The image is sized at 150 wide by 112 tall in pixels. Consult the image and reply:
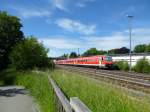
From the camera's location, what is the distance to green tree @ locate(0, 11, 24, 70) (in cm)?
6116

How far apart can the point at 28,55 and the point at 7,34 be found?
81.9ft

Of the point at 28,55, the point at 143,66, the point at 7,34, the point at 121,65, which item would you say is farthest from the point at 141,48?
the point at 28,55

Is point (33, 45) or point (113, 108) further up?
point (33, 45)

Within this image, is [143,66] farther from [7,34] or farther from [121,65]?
[7,34]

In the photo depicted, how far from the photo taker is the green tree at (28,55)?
38.8 meters

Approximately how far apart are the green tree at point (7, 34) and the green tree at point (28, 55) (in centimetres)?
2077

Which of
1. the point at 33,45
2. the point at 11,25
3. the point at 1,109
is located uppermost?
the point at 11,25

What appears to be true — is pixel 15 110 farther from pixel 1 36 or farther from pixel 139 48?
pixel 139 48

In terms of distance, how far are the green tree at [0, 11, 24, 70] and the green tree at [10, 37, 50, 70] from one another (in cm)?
2077

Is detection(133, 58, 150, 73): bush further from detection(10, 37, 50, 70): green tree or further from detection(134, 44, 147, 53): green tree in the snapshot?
detection(134, 44, 147, 53): green tree

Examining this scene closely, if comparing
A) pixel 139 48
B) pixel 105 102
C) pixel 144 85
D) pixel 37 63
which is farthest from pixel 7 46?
pixel 139 48

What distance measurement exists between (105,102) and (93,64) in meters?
58.1

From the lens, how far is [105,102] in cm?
859

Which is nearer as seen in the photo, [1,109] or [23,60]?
[1,109]
